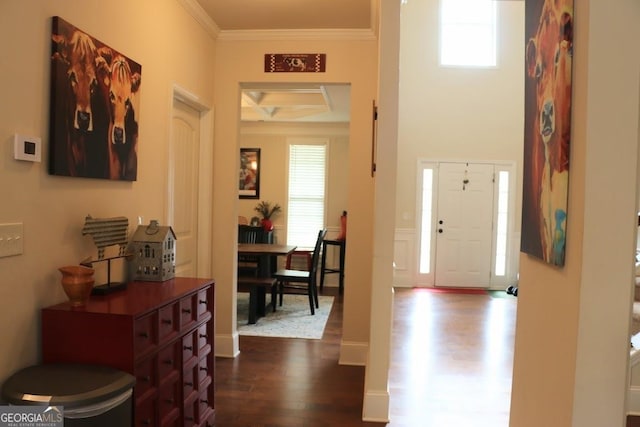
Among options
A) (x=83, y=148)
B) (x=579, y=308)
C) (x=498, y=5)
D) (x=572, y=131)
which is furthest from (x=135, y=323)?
(x=498, y=5)

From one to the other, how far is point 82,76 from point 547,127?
1.92 meters

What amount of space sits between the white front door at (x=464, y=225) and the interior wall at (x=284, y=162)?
1.65 m

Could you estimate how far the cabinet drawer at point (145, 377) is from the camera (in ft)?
5.71

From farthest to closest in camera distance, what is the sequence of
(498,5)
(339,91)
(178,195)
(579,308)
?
(498,5) < (339,91) < (178,195) < (579,308)

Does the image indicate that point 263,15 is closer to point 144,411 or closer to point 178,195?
point 178,195

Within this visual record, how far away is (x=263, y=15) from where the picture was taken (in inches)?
133

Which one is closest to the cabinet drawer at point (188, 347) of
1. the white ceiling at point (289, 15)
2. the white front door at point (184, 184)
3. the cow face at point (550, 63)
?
the white front door at point (184, 184)

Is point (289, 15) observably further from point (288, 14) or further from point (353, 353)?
point (353, 353)

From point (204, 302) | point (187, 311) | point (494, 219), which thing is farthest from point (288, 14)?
point (494, 219)

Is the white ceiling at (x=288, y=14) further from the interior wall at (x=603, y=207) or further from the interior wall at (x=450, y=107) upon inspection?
the interior wall at (x=450, y=107)

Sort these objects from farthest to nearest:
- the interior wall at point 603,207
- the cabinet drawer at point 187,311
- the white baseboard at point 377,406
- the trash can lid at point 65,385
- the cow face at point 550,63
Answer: the white baseboard at point 377,406
the cabinet drawer at point 187,311
the trash can lid at point 65,385
the cow face at point 550,63
the interior wall at point 603,207

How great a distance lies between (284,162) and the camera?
7348 mm

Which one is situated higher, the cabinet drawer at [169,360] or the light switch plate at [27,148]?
the light switch plate at [27,148]

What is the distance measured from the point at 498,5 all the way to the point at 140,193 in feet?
22.8
